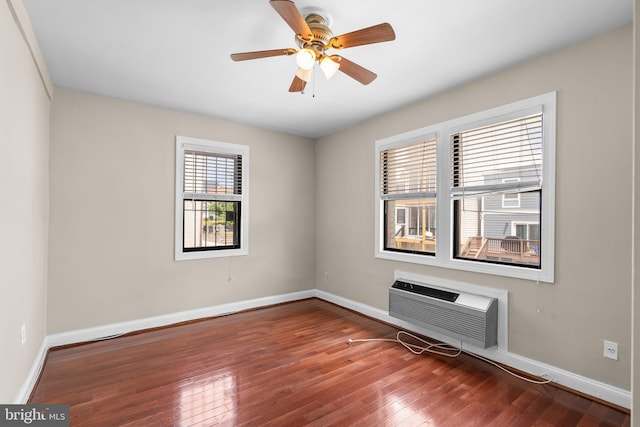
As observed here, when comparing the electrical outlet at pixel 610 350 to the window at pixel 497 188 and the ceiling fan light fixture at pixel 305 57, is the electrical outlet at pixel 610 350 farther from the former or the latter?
the ceiling fan light fixture at pixel 305 57

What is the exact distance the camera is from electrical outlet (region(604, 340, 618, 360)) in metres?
2.17

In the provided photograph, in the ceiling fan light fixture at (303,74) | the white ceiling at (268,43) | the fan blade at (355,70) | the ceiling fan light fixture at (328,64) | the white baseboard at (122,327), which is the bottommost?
the white baseboard at (122,327)

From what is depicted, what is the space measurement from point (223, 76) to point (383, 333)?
3164mm

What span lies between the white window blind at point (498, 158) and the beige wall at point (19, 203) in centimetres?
347

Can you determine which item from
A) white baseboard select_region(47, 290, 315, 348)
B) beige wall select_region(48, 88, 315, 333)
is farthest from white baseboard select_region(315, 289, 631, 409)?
beige wall select_region(48, 88, 315, 333)

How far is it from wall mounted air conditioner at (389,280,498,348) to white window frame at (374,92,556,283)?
0.92 ft

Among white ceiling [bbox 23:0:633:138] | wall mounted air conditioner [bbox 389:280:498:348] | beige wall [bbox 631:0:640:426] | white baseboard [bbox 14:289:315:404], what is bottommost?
white baseboard [bbox 14:289:315:404]

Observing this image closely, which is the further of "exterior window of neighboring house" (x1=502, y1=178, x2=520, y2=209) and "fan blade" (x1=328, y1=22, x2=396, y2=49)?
"exterior window of neighboring house" (x1=502, y1=178, x2=520, y2=209)

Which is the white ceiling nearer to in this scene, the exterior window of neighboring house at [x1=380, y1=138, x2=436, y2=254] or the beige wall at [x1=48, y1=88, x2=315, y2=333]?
the beige wall at [x1=48, y1=88, x2=315, y2=333]

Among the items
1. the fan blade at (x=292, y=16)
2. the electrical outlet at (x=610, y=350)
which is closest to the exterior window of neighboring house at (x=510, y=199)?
the electrical outlet at (x=610, y=350)

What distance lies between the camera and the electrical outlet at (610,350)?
2174 mm

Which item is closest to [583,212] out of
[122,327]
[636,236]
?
[636,236]

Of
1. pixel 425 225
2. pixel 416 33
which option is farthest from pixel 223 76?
pixel 425 225

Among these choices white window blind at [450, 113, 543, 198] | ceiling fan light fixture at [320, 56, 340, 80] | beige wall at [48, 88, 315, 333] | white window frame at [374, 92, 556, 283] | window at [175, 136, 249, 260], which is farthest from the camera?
window at [175, 136, 249, 260]
